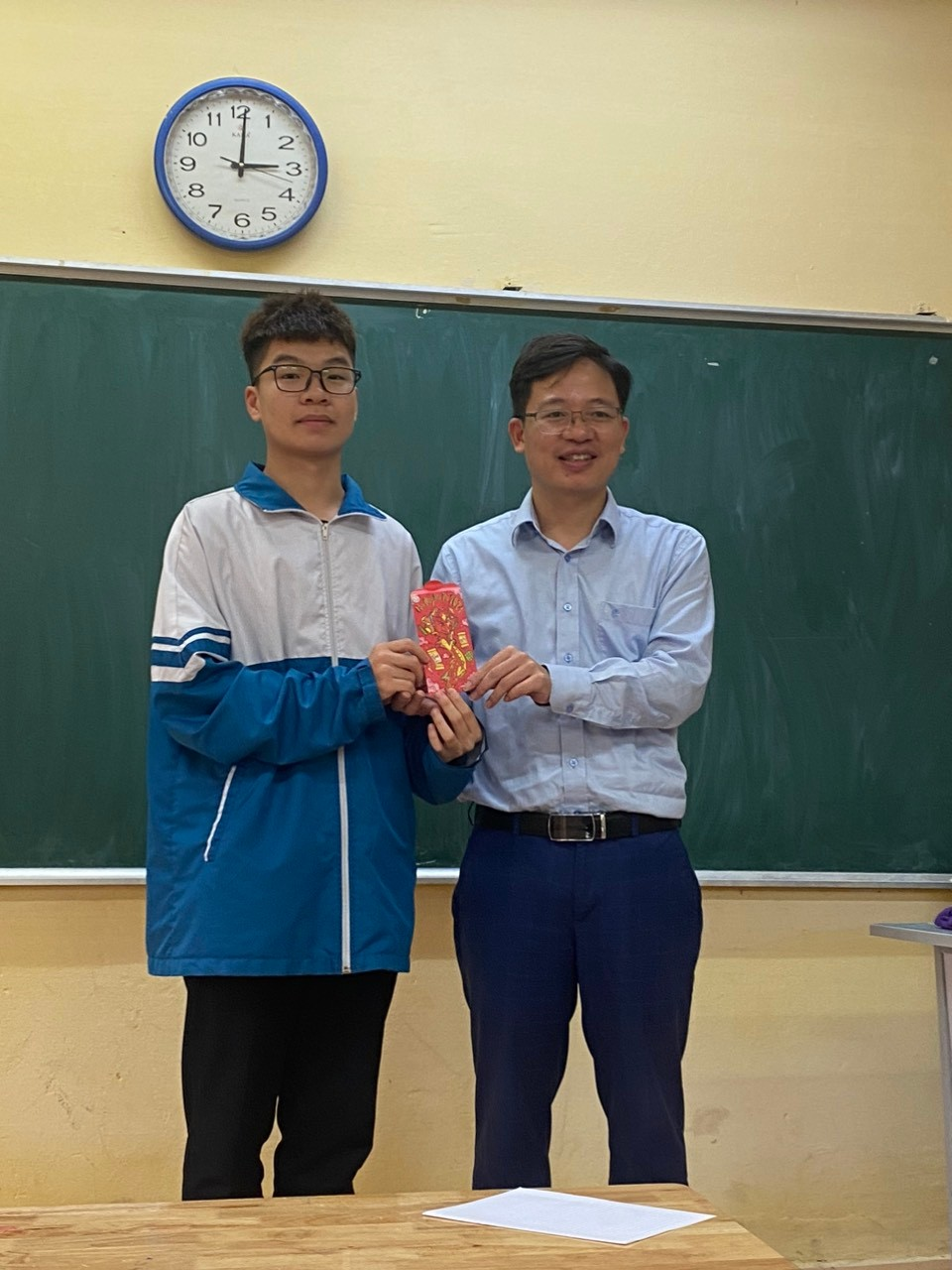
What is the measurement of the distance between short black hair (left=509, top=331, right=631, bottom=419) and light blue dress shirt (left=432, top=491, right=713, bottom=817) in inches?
8.1

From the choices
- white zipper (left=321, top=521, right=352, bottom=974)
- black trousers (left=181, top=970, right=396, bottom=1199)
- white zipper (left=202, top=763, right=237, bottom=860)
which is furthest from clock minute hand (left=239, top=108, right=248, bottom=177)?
black trousers (left=181, top=970, right=396, bottom=1199)

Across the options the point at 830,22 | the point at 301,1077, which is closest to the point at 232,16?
the point at 830,22

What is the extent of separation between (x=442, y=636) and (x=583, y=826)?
41 cm

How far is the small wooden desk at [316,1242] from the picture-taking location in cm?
99

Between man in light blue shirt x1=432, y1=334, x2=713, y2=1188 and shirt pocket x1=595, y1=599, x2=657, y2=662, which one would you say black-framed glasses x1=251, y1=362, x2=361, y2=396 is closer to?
man in light blue shirt x1=432, y1=334, x2=713, y2=1188

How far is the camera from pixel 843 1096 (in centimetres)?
310

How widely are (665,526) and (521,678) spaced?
1.61 feet

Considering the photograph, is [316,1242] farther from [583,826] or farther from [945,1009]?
[945,1009]

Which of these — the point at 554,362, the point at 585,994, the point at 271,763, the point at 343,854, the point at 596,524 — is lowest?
the point at 585,994

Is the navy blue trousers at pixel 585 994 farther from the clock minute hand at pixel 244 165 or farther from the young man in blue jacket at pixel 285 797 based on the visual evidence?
the clock minute hand at pixel 244 165

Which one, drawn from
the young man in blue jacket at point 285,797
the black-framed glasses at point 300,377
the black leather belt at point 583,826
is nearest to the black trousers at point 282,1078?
the young man in blue jacket at point 285,797

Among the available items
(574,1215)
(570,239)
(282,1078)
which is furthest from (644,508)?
(574,1215)

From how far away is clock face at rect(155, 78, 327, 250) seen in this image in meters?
2.98

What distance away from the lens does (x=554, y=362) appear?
7.63 feet
